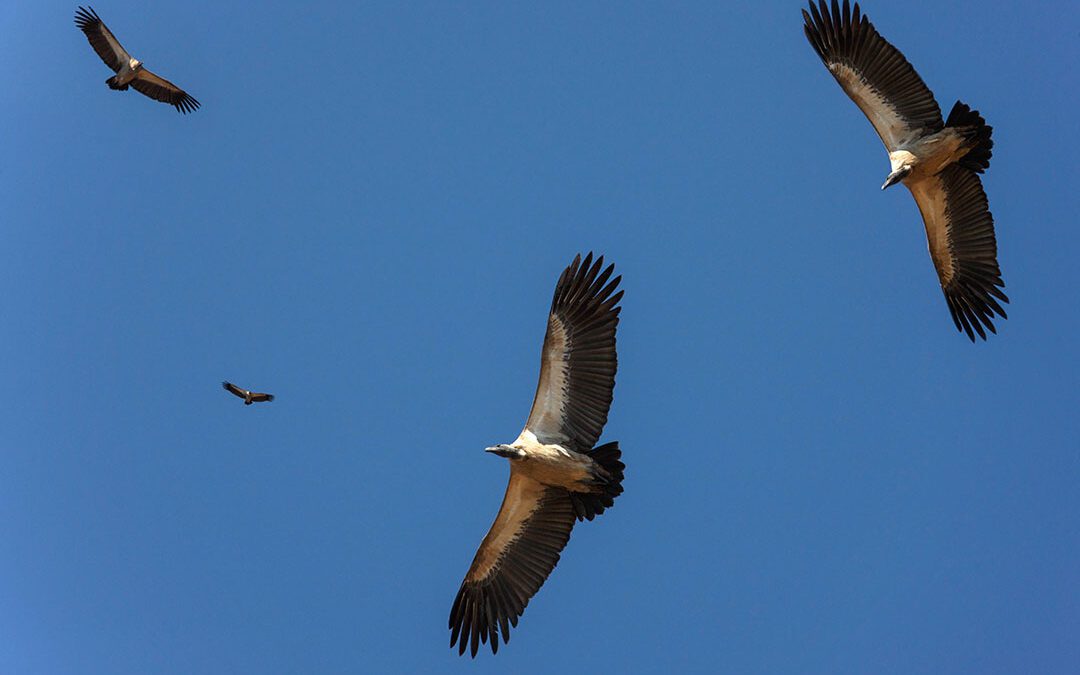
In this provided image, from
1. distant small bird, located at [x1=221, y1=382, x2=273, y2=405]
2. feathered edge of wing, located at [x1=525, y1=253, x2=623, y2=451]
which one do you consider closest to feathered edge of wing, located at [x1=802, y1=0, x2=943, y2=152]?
feathered edge of wing, located at [x1=525, y1=253, x2=623, y2=451]

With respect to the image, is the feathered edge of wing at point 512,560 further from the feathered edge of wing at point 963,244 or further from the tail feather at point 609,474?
the feathered edge of wing at point 963,244

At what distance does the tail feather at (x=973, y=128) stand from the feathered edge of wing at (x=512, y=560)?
779cm

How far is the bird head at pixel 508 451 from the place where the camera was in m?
14.7

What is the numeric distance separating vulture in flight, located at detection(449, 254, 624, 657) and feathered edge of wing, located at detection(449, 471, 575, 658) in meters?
0.01

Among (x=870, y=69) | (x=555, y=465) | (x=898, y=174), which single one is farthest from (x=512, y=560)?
(x=870, y=69)

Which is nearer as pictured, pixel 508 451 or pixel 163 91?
pixel 508 451

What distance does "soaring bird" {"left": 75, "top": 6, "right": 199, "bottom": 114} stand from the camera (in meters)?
23.8

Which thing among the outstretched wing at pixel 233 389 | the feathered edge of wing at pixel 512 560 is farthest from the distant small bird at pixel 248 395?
the feathered edge of wing at pixel 512 560

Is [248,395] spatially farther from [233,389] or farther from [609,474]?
[609,474]

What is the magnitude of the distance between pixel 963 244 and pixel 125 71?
1695 centimetres

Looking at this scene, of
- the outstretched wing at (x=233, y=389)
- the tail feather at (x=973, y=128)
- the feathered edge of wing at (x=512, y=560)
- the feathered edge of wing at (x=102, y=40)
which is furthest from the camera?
the feathered edge of wing at (x=102, y=40)

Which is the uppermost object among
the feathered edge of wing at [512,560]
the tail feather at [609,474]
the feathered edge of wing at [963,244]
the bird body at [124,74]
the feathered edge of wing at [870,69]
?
the bird body at [124,74]

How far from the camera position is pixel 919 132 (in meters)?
17.1

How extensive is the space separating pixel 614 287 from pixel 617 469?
2.36m
